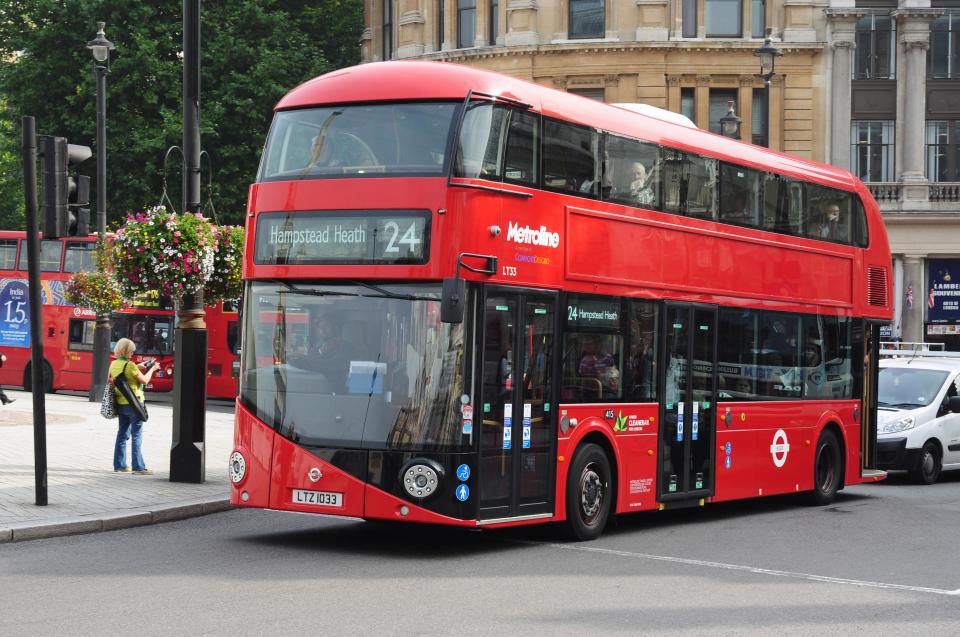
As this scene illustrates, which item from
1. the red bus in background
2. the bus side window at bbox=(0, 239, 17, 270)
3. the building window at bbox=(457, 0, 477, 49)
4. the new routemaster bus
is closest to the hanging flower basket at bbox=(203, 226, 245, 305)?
the new routemaster bus

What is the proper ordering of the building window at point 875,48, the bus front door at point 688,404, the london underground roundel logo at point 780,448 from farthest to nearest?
the building window at point 875,48
the london underground roundel logo at point 780,448
the bus front door at point 688,404

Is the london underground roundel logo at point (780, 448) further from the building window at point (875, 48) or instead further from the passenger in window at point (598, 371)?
the building window at point (875, 48)

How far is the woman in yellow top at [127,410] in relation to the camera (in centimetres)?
1706

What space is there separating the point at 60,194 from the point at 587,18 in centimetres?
3298

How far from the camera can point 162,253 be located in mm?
15852

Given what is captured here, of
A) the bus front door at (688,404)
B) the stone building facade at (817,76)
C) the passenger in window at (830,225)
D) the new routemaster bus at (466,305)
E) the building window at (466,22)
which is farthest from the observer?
the building window at (466,22)

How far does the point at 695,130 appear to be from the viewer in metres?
16.0

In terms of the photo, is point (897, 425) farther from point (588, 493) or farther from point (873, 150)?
point (873, 150)

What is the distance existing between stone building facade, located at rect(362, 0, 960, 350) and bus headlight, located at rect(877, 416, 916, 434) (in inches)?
896

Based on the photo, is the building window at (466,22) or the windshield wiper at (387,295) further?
the building window at (466,22)

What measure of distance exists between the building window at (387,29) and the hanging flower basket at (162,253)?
33.3 m

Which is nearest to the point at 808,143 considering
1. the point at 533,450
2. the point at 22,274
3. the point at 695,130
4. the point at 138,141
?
the point at 138,141

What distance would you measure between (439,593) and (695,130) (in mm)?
Answer: 7434

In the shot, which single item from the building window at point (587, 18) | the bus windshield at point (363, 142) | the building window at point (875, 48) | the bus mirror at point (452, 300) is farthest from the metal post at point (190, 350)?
the building window at point (875, 48)
